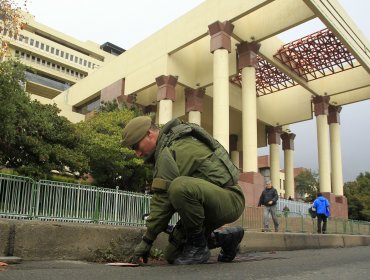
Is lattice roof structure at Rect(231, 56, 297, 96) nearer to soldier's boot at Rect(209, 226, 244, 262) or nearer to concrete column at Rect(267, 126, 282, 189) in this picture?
concrete column at Rect(267, 126, 282, 189)

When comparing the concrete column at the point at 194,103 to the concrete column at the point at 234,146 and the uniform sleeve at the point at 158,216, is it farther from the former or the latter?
the uniform sleeve at the point at 158,216

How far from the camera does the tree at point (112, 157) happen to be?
1773 cm

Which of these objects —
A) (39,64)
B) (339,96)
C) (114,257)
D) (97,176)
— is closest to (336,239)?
(114,257)

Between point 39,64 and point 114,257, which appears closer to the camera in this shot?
point 114,257

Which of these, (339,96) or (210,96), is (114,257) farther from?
(339,96)

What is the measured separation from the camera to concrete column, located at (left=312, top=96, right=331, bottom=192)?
30938mm

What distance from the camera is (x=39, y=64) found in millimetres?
66750

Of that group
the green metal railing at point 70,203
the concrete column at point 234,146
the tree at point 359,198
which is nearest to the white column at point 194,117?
the concrete column at point 234,146

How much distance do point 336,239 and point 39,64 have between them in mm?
63688

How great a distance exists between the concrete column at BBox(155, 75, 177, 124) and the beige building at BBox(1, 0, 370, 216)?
6 cm

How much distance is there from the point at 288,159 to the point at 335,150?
658cm

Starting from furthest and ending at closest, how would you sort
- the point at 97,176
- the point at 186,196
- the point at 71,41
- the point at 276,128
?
1. the point at 71,41
2. the point at 276,128
3. the point at 97,176
4. the point at 186,196

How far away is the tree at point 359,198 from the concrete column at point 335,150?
1880cm

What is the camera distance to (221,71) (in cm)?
2372
